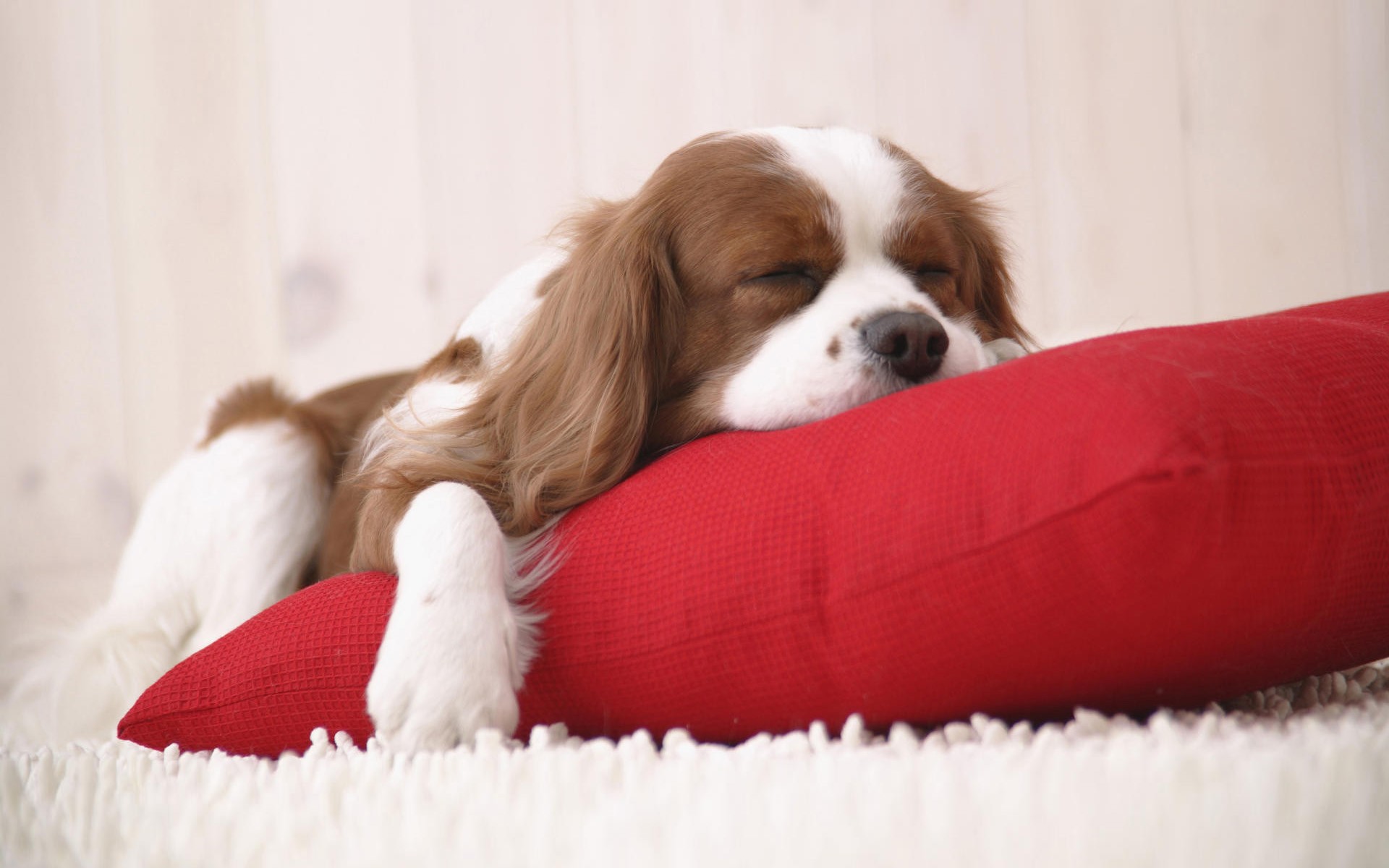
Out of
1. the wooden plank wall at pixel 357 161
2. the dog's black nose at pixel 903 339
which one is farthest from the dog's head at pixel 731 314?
the wooden plank wall at pixel 357 161

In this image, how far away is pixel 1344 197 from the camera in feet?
10.1

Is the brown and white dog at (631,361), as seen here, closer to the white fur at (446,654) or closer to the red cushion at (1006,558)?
the white fur at (446,654)

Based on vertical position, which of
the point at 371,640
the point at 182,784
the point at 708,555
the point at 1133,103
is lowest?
the point at 182,784

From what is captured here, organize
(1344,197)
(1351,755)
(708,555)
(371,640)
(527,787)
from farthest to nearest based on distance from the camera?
(1344,197) → (371,640) → (708,555) → (527,787) → (1351,755)

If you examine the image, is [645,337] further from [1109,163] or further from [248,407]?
[1109,163]

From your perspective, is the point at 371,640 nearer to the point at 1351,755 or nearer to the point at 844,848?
the point at 844,848

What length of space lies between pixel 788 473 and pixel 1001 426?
22 cm

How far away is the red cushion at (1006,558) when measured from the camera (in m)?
0.89

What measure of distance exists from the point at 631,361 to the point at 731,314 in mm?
151

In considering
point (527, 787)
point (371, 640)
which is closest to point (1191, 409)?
point (527, 787)

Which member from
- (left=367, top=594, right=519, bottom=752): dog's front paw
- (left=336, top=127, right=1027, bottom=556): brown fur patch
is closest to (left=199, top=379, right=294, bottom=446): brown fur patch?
(left=336, top=127, right=1027, bottom=556): brown fur patch

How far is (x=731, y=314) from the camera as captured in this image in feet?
5.08

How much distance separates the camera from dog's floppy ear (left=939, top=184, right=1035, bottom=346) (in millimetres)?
1868

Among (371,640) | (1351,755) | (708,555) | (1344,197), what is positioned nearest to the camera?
(1351,755)
